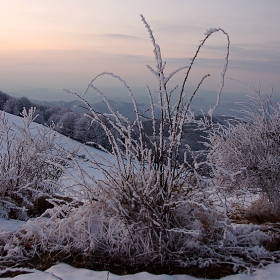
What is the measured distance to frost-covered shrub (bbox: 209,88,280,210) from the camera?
14.7ft

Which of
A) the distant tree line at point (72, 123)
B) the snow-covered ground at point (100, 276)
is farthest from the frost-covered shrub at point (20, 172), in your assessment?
the distant tree line at point (72, 123)

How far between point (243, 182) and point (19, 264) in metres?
3.03

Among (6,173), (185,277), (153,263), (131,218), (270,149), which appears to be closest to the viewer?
(185,277)

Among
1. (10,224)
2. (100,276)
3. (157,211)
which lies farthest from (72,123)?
(100,276)

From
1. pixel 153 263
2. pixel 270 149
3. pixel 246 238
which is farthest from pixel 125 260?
pixel 270 149

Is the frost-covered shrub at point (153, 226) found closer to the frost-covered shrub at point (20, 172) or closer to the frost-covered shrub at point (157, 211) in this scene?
the frost-covered shrub at point (157, 211)

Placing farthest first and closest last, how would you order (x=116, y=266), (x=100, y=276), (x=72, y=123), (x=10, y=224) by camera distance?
1. (x=72, y=123)
2. (x=10, y=224)
3. (x=116, y=266)
4. (x=100, y=276)

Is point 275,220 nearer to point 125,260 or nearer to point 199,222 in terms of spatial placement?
point 199,222

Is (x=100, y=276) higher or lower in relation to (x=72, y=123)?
higher

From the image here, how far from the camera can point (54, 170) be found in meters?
5.44

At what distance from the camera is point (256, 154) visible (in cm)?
462

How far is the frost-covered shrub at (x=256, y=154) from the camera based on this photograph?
14.7 ft

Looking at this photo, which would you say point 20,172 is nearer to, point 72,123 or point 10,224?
point 10,224

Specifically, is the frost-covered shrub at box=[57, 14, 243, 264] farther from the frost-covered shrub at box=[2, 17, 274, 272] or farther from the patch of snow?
the patch of snow
